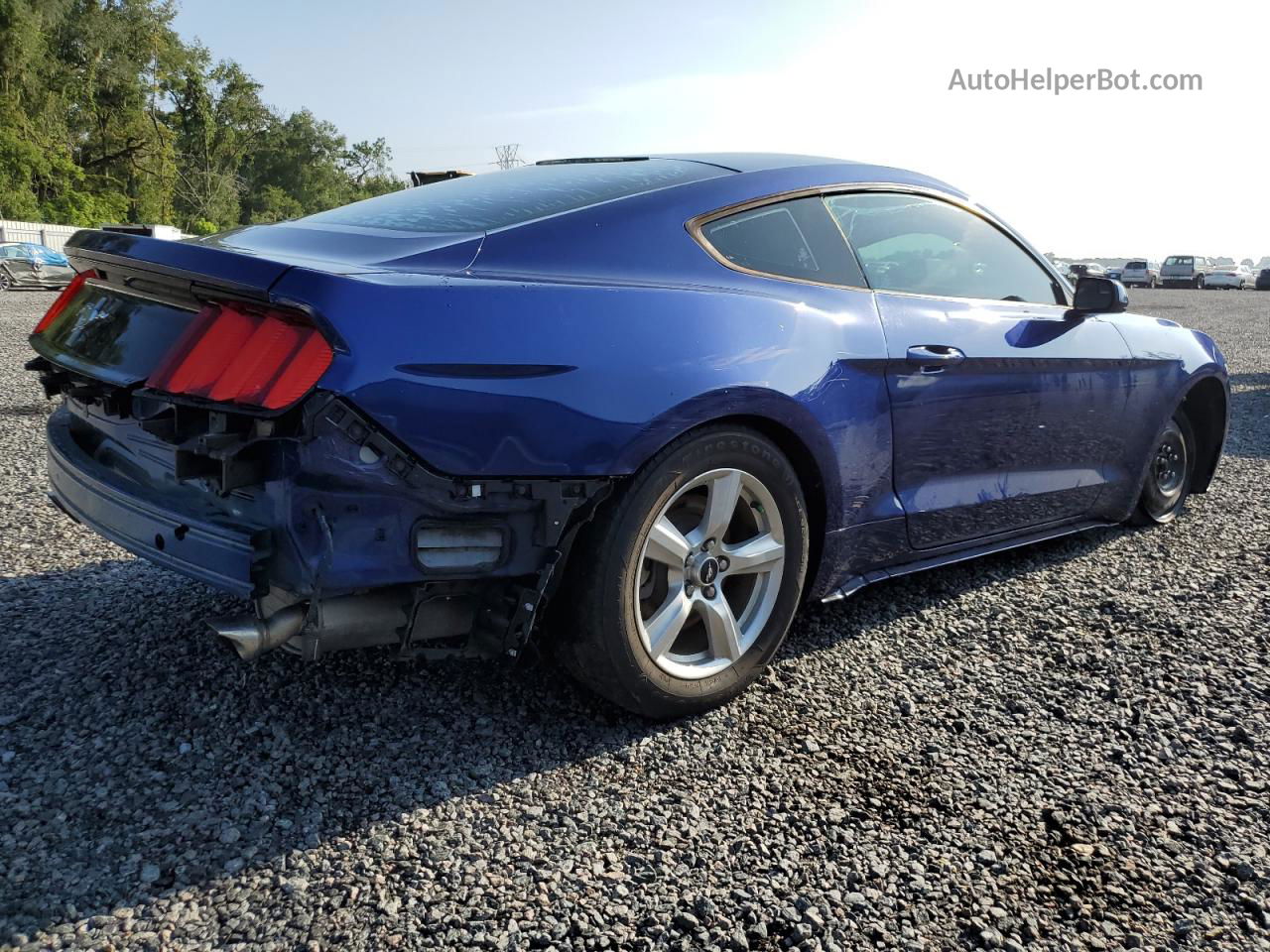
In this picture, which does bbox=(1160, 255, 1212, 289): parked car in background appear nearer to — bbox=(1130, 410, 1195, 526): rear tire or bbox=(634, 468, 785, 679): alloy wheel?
bbox=(1130, 410, 1195, 526): rear tire

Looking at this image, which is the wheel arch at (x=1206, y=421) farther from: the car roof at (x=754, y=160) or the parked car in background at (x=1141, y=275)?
the parked car in background at (x=1141, y=275)

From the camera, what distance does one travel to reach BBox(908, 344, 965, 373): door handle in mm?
3164

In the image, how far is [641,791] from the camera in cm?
240

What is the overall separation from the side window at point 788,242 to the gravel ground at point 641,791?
1.21 m

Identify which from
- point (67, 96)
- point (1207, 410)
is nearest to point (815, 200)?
point (1207, 410)

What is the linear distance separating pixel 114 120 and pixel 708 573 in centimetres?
6661

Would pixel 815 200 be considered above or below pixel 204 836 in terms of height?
above

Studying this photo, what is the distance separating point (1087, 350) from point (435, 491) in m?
2.84

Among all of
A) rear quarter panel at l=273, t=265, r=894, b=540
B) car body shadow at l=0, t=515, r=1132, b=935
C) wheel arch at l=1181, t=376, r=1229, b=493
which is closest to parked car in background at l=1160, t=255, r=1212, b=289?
wheel arch at l=1181, t=376, r=1229, b=493

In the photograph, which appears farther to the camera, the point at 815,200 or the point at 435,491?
the point at 815,200

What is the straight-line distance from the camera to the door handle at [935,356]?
316cm

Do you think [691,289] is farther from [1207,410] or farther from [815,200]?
[1207,410]

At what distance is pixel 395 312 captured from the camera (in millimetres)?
2156

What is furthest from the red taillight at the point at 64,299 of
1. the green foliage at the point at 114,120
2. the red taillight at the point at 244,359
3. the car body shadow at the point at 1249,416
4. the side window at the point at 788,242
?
the green foliage at the point at 114,120
